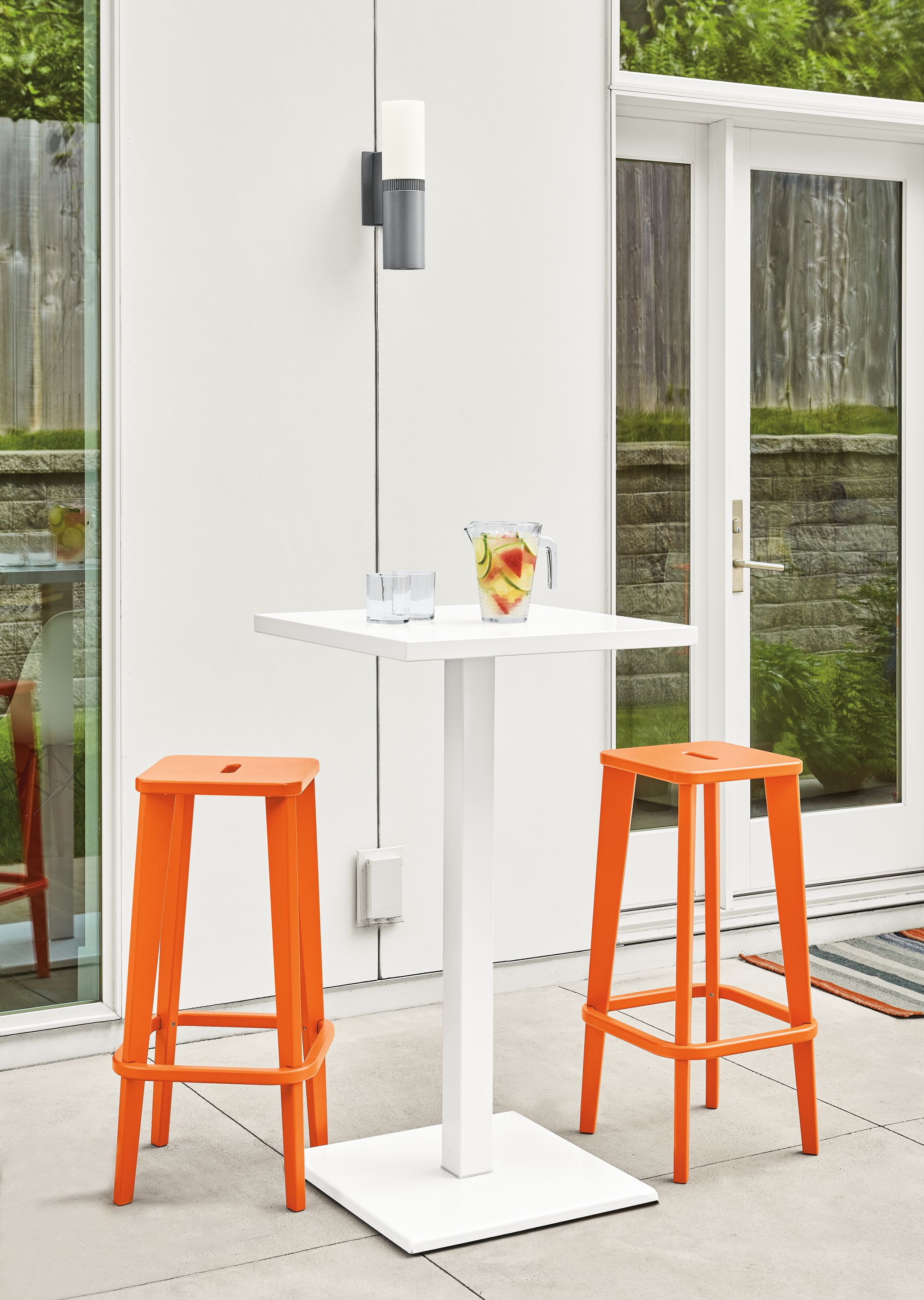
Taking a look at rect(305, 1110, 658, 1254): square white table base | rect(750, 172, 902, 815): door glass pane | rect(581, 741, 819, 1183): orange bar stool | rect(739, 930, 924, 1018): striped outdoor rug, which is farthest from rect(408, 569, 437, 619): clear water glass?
rect(750, 172, 902, 815): door glass pane

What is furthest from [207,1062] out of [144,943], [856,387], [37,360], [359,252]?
[856,387]

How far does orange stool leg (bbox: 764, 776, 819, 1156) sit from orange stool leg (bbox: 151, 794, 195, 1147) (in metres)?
1.02

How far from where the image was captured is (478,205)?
3441 mm

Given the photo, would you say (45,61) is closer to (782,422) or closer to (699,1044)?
(782,422)

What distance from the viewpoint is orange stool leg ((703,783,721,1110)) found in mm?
2664

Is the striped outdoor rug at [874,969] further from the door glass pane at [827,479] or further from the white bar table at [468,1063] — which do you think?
the white bar table at [468,1063]

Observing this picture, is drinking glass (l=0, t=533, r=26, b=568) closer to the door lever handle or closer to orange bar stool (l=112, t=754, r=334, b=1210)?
orange bar stool (l=112, t=754, r=334, b=1210)

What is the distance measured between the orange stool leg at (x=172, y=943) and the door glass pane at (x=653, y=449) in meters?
1.49

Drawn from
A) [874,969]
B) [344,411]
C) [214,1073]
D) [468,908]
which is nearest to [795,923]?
[468,908]

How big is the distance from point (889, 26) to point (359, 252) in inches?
67.8

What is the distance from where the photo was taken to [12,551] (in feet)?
10.1

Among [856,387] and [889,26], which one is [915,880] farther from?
A: [889,26]

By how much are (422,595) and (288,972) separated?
2.07ft

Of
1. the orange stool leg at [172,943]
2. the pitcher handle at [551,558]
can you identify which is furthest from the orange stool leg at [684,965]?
the orange stool leg at [172,943]
